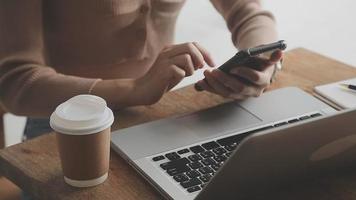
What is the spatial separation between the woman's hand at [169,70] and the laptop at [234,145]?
53 mm

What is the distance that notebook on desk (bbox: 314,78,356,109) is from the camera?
1070 mm

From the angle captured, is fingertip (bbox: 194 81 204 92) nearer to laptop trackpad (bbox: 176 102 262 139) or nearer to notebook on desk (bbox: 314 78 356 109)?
laptop trackpad (bbox: 176 102 262 139)

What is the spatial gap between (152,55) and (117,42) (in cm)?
11

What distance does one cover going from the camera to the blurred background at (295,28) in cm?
215

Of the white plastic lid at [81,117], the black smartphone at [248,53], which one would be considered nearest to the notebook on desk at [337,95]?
the black smartphone at [248,53]

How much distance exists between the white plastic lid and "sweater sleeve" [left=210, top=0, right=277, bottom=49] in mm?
535

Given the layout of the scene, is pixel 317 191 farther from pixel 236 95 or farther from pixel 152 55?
pixel 152 55

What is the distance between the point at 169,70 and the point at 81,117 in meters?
0.26

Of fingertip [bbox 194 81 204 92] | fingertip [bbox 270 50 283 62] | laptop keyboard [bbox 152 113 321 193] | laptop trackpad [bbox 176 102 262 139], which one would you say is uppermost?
fingertip [bbox 270 50 283 62]

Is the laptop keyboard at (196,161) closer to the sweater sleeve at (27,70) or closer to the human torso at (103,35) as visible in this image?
the sweater sleeve at (27,70)

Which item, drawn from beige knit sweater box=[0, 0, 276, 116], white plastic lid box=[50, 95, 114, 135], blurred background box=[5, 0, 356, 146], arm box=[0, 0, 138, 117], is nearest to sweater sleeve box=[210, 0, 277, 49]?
beige knit sweater box=[0, 0, 276, 116]

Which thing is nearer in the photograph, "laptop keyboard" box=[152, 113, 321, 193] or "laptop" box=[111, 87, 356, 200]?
"laptop" box=[111, 87, 356, 200]

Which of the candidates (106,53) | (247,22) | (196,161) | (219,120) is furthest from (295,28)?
(196,161)

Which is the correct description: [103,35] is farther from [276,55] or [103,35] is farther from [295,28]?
[295,28]
